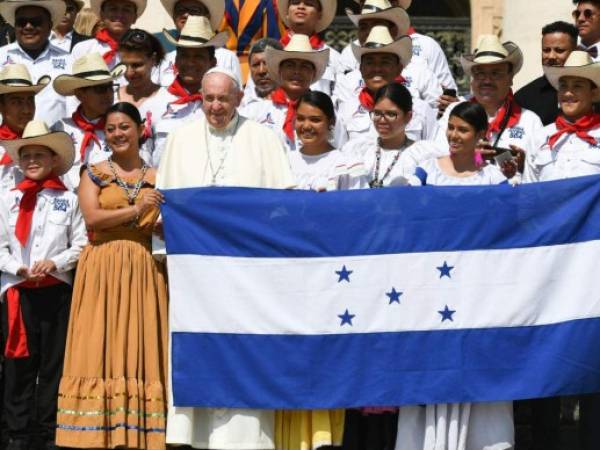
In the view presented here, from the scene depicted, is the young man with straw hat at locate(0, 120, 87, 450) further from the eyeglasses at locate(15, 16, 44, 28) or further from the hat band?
the eyeglasses at locate(15, 16, 44, 28)

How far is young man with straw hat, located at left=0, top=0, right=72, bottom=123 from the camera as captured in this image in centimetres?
1214

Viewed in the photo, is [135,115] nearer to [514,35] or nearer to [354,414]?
[354,414]

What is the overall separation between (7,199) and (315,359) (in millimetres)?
2457

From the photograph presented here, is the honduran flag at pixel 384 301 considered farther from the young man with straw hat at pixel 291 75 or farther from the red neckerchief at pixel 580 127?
the young man with straw hat at pixel 291 75

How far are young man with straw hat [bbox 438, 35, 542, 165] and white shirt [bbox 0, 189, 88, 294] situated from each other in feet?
8.34

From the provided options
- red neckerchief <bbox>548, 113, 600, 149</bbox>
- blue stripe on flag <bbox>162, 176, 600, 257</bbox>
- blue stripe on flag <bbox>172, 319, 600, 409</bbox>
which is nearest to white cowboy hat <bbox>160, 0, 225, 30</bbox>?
blue stripe on flag <bbox>162, 176, 600, 257</bbox>

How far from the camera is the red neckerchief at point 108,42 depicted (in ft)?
39.9

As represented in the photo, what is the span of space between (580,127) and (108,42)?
3929 millimetres

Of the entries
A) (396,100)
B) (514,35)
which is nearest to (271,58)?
(396,100)

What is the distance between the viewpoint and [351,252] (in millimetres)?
9727

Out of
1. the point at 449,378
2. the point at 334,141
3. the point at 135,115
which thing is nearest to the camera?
the point at 449,378

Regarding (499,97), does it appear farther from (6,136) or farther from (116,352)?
(6,136)

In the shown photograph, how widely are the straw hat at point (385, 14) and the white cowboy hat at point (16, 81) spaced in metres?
2.57

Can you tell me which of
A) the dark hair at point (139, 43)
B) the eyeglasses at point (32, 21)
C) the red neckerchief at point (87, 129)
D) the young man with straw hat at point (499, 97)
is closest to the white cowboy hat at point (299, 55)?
the dark hair at point (139, 43)
